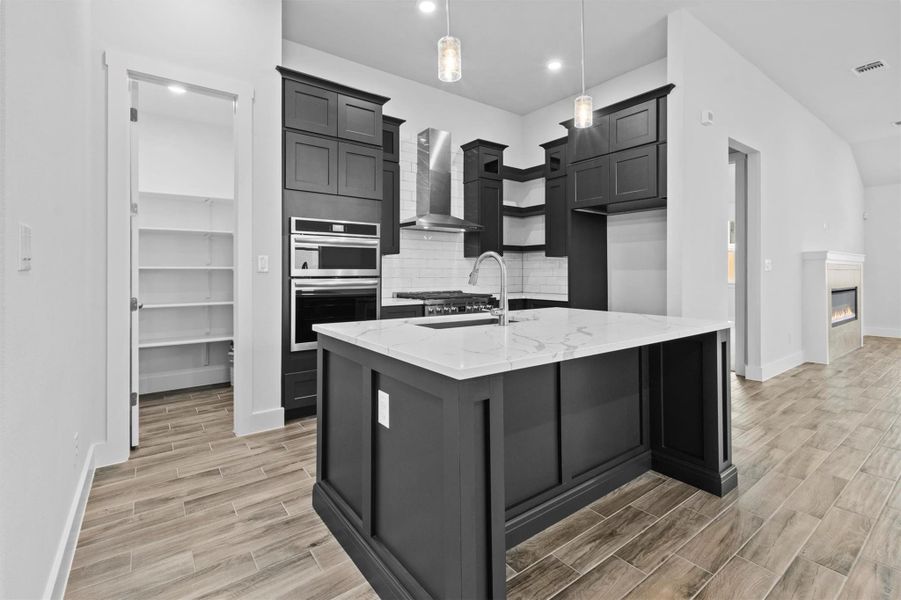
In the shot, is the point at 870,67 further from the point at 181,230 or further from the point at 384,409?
the point at 181,230

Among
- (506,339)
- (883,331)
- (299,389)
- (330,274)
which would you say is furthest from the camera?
(883,331)

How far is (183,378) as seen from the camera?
4.62 m

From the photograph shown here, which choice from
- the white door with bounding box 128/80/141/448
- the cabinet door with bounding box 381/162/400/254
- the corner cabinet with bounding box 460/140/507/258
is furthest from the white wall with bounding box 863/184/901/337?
the white door with bounding box 128/80/141/448

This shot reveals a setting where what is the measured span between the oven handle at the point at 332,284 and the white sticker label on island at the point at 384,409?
2.17m

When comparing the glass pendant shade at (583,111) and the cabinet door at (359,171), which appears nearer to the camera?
the glass pendant shade at (583,111)

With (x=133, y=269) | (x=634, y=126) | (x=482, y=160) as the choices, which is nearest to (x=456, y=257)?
(x=482, y=160)

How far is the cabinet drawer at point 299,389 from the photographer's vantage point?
11.6 ft

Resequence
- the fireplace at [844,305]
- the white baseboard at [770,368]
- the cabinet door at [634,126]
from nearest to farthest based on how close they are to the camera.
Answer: the cabinet door at [634,126]
the white baseboard at [770,368]
the fireplace at [844,305]

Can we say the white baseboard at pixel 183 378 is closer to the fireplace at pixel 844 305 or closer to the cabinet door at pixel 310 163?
the cabinet door at pixel 310 163

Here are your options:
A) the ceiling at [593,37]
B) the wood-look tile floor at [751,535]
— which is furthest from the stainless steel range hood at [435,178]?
the wood-look tile floor at [751,535]

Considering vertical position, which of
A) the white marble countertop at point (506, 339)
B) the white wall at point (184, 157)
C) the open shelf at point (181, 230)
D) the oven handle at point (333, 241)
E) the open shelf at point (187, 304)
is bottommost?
the white marble countertop at point (506, 339)

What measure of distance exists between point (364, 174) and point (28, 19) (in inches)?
102

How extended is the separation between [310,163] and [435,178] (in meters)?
1.66

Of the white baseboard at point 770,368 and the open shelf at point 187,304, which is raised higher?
the open shelf at point 187,304
